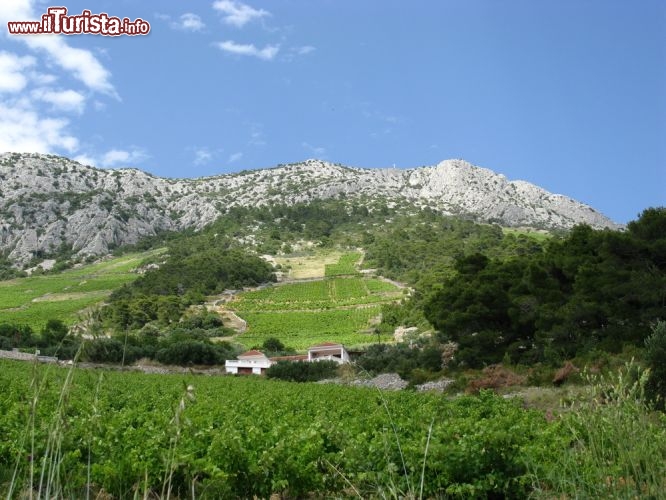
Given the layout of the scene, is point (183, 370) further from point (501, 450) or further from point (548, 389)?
point (501, 450)

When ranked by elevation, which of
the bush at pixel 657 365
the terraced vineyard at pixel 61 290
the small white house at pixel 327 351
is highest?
the terraced vineyard at pixel 61 290

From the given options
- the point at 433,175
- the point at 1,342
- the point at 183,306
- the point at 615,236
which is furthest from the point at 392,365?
the point at 433,175

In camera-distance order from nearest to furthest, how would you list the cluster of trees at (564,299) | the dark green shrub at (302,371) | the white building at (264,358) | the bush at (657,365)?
the bush at (657,365) → the cluster of trees at (564,299) → the dark green shrub at (302,371) → the white building at (264,358)

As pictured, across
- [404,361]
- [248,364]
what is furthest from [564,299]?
[248,364]

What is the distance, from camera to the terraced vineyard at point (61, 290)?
A: 233 feet

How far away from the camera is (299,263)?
108 m

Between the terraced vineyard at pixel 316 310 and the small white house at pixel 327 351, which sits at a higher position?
the terraced vineyard at pixel 316 310

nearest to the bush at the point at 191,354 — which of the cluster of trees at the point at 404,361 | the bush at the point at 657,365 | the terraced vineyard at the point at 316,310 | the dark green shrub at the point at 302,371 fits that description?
the terraced vineyard at the point at 316,310

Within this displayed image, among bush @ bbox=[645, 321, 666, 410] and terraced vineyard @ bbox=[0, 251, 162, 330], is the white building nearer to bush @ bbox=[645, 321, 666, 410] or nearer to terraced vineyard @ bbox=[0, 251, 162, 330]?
terraced vineyard @ bbox=[0, 251, 162, 330]

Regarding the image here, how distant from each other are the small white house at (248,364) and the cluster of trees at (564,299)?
59.3 feet

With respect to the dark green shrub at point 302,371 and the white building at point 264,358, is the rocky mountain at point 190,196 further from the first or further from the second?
the dark green shrub at point 302,371

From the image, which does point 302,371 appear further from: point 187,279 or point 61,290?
point 61,290

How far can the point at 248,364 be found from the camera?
4928cm

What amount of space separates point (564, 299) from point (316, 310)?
4688 centimetres
